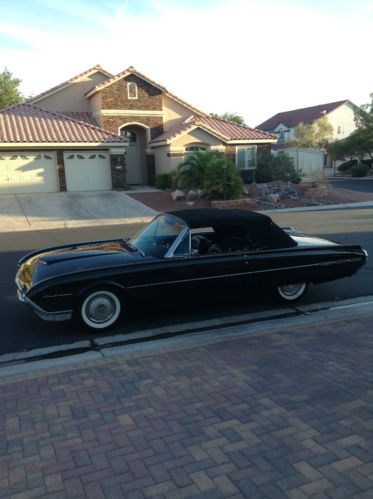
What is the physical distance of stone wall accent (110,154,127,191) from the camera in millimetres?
24234

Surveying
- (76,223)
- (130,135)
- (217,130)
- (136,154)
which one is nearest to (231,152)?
(217,130)

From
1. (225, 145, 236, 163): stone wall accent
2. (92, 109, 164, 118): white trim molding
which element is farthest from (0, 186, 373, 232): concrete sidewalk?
(225, 145, 236, 163): stone wall accent

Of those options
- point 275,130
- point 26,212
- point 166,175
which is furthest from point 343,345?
point 275,130

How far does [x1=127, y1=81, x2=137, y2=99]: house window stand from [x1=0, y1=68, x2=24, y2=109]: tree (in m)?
27.5

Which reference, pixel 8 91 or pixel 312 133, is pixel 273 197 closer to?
pixel 312 133

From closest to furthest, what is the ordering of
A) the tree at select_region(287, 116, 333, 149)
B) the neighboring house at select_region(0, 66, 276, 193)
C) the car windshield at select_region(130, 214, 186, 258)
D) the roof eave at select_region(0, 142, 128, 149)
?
the car windshield at select_region(130, 214, 186, 258), the roof eave at select_region(0, 142, 128, 149), the neighboring house at select_region(0, 66, 276, 193), the tree at select_region(287, 116, 333, 149)

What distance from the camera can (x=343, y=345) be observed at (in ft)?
15.5

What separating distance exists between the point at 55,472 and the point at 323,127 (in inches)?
2052

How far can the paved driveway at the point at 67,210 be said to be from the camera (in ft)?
54.9

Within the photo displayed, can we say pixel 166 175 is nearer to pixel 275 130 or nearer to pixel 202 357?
pixel 202 357

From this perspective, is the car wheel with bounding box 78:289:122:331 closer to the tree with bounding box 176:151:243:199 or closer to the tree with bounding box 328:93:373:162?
the tree with bounding box 176:151:243:199

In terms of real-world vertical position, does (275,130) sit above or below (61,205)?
above

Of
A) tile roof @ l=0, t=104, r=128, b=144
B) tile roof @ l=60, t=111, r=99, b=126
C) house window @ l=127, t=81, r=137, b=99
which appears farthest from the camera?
tile roof @ l=60, t=111, r=99, b=126

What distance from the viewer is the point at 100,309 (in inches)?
208
